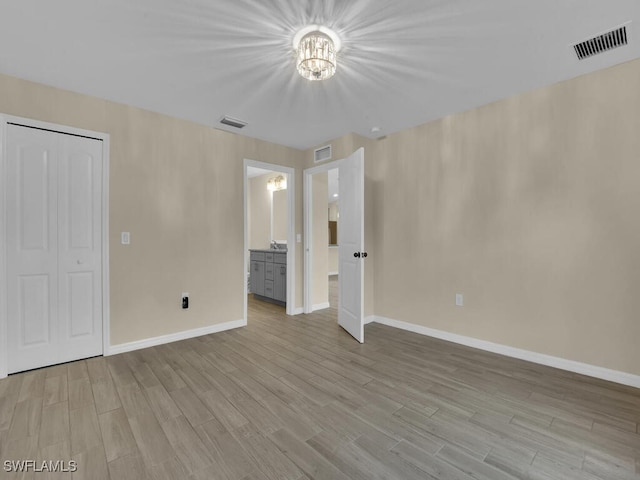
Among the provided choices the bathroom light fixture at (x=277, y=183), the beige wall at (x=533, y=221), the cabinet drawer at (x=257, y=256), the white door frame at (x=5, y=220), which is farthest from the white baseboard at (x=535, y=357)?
the bathroom light fixture at (x=277, y=183)

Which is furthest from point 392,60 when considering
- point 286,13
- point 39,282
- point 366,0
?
point 39,282

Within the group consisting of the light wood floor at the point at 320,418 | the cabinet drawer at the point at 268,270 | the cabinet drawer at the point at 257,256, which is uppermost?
the cabinet drawer at the point at 257,256

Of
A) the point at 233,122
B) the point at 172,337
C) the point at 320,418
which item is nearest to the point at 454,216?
the point at 320,418

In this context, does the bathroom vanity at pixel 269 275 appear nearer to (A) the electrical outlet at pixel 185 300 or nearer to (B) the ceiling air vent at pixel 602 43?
(A) the electrical outlet at pixel 185 300

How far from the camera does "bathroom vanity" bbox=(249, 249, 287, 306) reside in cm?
484

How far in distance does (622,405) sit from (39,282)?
462cm

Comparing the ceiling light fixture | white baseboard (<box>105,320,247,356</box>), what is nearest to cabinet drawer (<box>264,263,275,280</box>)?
white baseboard (<box>105,320,247,356</box>)

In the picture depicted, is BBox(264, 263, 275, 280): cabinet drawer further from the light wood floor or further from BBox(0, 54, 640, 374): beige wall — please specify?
the light wood floor

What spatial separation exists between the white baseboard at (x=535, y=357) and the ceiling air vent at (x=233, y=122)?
10.3 feet

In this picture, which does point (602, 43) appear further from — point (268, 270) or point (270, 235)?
point (270, 235)

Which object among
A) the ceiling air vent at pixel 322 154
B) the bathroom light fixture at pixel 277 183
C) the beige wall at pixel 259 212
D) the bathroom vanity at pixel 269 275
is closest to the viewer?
the ceiling air vent at pixel 322 154

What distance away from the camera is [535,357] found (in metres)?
2.72

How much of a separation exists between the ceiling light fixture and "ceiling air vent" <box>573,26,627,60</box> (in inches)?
68.3

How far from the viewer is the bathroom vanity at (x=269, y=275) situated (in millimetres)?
4839
